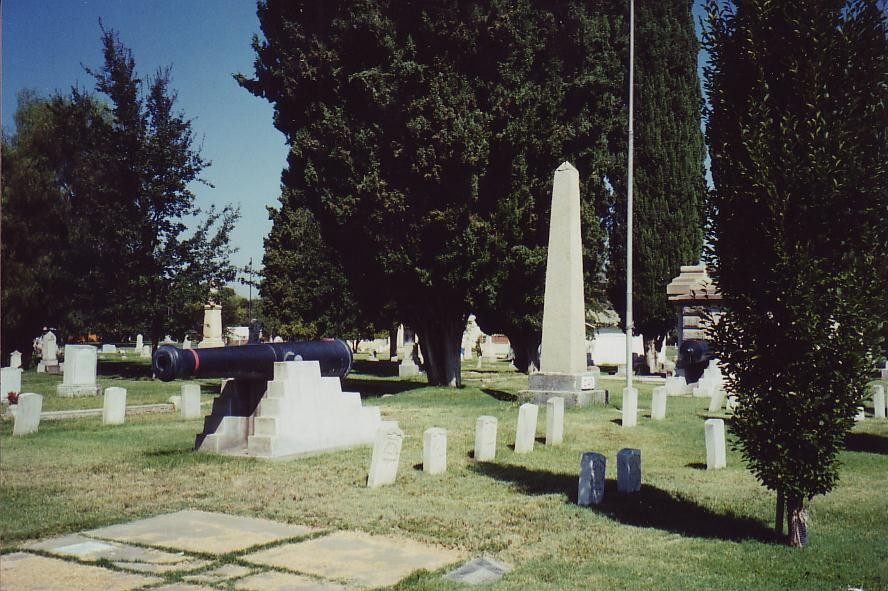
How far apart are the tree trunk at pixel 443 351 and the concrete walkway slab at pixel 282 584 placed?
57.4ft

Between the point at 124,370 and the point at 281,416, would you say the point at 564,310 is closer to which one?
the point at 281,416

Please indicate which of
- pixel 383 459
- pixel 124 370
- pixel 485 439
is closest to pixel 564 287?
pixel 485 439

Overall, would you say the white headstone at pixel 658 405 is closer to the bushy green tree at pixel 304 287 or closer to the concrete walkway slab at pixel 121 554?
the concrete walkway slab at pixel 121 554

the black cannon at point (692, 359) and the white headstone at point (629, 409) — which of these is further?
the black cannon at point (692, 359)

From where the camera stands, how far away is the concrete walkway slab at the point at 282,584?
5254mm

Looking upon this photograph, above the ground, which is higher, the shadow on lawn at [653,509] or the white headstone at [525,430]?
the white headstone at [525,430]

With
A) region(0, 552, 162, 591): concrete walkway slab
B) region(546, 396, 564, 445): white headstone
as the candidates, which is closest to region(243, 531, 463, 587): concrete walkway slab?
region(0, 552, 162, 591): concrete walkway slab

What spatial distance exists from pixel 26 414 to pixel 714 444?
1109 cm

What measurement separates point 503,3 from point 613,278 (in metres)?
16.2

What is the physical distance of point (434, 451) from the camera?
388 inches

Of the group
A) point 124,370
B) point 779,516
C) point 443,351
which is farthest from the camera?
point 124,370

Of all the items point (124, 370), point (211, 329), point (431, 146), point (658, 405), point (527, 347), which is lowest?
point (658, 405)

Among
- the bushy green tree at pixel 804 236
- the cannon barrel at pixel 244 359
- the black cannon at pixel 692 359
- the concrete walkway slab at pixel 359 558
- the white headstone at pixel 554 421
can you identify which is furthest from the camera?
the black cannon at pixel 692 359

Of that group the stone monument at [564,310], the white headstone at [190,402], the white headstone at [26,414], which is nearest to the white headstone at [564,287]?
the stone monument at [564,310]
